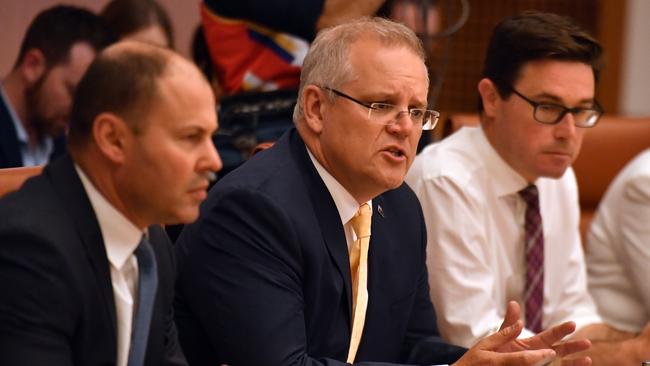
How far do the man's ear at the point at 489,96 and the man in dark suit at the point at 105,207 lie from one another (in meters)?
1.26

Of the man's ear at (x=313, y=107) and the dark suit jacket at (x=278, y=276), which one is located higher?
the man's ear at (x=313, y=107)

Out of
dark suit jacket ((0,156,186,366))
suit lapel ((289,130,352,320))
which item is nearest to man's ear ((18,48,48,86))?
suit lapel ((289,130,352,320))

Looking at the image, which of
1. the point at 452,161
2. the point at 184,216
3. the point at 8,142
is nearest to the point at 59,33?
the point at 8,142

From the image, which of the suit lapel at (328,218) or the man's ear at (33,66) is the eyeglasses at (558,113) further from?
the man's ear at (33,66)

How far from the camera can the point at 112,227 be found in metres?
1.62

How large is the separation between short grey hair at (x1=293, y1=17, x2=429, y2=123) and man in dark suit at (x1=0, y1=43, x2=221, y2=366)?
0.51 m

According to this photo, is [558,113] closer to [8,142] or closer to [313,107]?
[313,107]

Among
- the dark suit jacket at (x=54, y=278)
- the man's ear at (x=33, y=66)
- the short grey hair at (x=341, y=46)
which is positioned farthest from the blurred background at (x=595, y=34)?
the dark suit jacket at (x=54, y=278)

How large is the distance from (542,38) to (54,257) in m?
1.54

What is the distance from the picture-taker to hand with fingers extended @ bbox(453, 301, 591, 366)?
2.00 meters

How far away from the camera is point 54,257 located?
5.05ft

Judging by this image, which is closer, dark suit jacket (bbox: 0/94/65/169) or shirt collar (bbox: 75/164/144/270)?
shirt collar (bbox: 75/164/144/270)

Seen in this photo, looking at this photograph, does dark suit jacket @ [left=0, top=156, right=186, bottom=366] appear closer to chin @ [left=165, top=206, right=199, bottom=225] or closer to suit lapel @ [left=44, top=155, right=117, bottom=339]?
suit lapel @ [left=44, top=155, right=117, bottom=339]

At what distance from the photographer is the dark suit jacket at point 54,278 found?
1509mm
